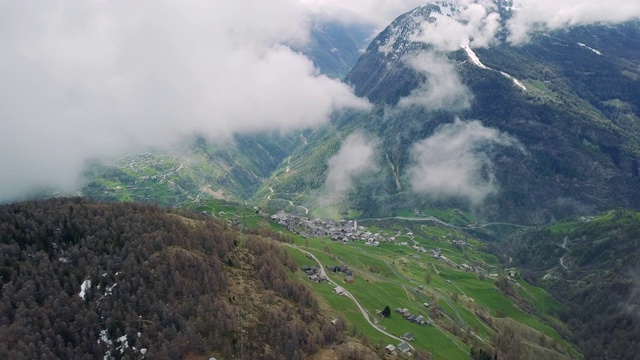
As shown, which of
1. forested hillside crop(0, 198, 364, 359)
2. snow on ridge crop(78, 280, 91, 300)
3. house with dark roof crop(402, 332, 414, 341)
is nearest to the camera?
forested hillside crop(0, 198, 364, 359)

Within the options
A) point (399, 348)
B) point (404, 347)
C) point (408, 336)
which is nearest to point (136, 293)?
point (399, 348)

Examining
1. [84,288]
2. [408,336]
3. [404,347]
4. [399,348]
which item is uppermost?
[404,347]

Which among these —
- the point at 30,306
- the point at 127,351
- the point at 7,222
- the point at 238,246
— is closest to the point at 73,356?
the point at 127,351

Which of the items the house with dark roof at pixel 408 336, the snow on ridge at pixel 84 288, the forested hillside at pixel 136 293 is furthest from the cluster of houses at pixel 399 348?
the snow on ridge at pixel 84 288

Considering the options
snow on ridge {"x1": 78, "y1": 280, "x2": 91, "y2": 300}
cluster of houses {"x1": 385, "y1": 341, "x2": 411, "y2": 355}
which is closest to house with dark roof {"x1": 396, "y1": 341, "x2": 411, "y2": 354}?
cluster of houses {"x1": 385, "y1": 341, "x2": 411, "y2": 355}

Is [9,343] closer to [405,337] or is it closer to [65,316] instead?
[65,316]

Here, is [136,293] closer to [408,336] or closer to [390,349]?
[390,349]

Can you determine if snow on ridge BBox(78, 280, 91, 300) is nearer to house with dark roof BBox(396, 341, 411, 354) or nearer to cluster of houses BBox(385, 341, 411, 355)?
cluster of houses BBox(385, 341, 411, 355)

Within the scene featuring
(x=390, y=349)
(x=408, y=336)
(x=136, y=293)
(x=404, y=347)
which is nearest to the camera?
(x=136, y=293)

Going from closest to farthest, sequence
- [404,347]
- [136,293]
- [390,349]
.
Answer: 1. [136,293]
2. [390,349]
3. [404,347]

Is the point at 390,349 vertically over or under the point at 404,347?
over
